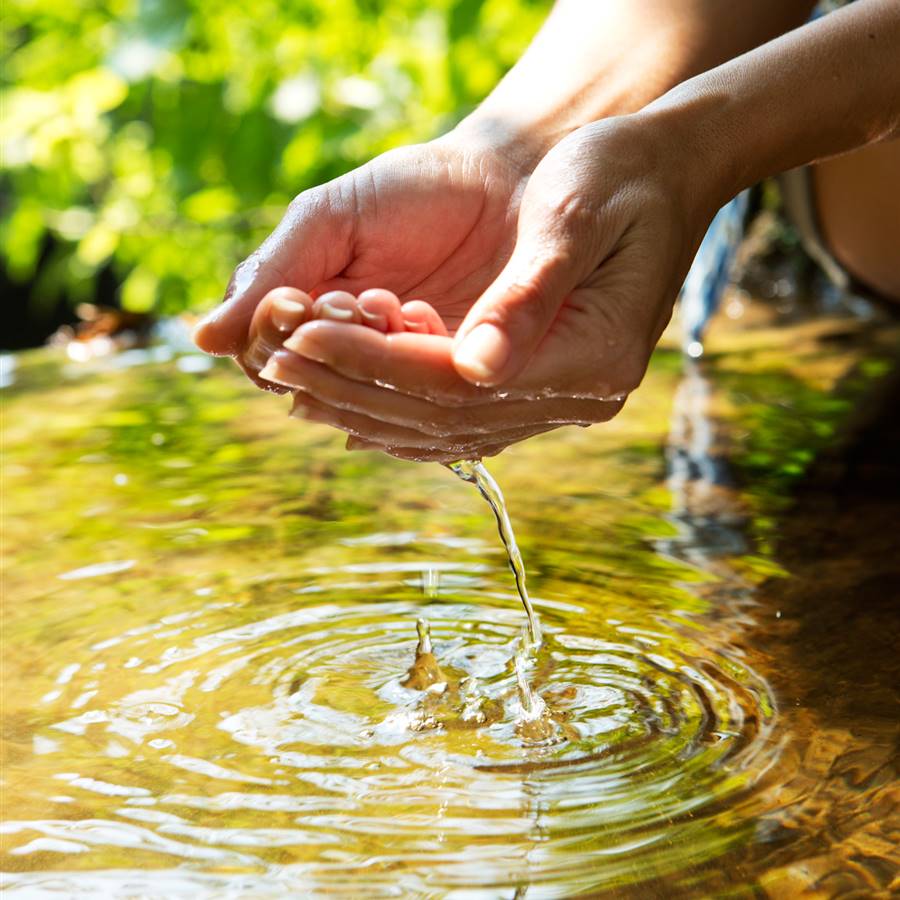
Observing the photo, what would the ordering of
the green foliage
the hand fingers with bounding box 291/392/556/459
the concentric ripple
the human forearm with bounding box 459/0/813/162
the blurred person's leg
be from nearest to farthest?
the concentric ripple → the hand fingers with bounding box 291/392/556/459 → the human forearm with bounding box 459/0/813/162 → the blurred person's leg → the green foliage

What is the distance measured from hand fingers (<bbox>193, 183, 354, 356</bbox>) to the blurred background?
1.87 m

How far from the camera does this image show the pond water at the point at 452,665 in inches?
35.7

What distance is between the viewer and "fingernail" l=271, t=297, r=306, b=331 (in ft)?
3.63

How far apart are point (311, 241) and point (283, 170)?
7.71ft

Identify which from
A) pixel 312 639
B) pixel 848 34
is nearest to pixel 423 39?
pixel 848 34

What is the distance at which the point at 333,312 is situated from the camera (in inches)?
43.1

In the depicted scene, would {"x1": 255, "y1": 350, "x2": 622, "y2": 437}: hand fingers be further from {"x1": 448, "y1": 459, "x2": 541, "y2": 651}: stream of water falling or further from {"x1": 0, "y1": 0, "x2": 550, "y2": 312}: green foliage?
{"x1": 0, "y1": 0, "x2": 550, "y2": 312}: green foliage

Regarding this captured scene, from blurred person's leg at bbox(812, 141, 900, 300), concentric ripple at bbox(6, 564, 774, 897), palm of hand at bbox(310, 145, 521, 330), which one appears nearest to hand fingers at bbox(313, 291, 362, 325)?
palm of hand at bbox(310, 145, 521, 330)

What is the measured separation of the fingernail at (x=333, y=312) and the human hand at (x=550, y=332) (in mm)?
25

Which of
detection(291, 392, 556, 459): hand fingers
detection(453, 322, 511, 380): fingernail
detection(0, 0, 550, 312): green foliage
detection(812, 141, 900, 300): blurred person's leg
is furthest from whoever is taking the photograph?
detection(0, 0, 550, 312): green foliage

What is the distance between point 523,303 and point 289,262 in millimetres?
337

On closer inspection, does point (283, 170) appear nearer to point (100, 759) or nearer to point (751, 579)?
point (751, 579)

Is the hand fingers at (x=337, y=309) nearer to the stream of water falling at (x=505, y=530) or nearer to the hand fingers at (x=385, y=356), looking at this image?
the hand fingers at (x=385, y=356)

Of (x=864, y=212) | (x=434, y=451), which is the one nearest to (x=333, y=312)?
(x=434, y=451)
